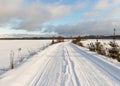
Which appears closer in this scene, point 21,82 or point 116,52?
point 21,82

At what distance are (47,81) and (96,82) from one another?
194cm

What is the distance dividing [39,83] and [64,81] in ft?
3.29

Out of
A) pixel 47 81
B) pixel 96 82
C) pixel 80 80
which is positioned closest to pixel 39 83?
pixel 47 81

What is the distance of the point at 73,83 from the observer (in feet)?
25.7

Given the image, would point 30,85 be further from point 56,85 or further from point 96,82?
point 96,82

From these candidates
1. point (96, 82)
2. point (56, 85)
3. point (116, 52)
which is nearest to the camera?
point (56, 85)

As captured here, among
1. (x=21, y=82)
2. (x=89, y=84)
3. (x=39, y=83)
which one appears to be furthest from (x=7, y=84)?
(x=89, y=84)

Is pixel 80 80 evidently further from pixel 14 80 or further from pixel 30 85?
pixel 14 80

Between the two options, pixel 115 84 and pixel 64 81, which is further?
pixel 64 81

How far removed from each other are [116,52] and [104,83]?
509 inches

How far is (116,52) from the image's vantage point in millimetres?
20188

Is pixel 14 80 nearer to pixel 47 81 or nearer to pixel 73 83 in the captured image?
pixel 47 81

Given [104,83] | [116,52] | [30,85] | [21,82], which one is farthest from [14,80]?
[116,52]

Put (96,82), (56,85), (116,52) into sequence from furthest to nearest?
(116,52) < (96,82) < (56,85)
